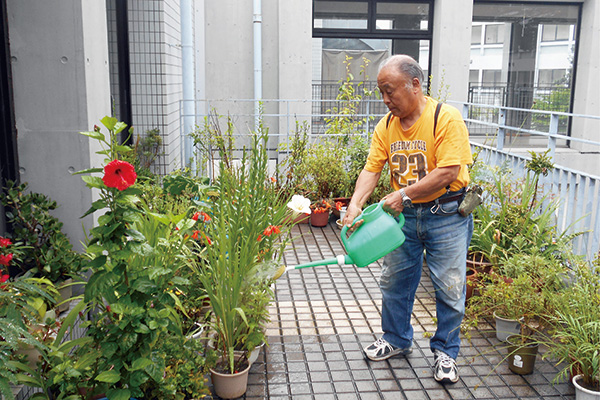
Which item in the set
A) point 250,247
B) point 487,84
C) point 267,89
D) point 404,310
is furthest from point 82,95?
point 487,84

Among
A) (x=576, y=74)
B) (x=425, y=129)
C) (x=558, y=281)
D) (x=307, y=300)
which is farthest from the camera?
(x=576, y=74)

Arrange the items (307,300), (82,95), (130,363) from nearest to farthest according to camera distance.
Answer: (130,363), (82,95), (307,300)

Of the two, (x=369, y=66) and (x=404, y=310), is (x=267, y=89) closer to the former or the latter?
(x=369, y=66)

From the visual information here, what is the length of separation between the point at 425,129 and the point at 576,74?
9.68 m

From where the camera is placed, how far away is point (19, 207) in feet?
10.8

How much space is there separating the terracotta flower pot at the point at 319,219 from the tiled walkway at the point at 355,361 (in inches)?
76.5

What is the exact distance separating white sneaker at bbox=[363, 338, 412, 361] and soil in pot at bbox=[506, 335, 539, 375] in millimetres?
623

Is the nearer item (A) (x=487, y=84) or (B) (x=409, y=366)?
(B) (x=409, y=366)

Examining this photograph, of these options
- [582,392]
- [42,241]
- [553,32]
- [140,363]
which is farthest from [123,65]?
[553,32]

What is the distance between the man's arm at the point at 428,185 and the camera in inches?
121

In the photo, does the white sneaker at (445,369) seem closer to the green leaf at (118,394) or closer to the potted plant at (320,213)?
the green leaf at (118,394)

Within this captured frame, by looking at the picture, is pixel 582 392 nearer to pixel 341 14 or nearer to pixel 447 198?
pixel 447 198

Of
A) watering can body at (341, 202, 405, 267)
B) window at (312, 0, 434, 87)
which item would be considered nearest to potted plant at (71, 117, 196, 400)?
watering can body at (341, 202, 405, 267)

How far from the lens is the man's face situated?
3.10 m
